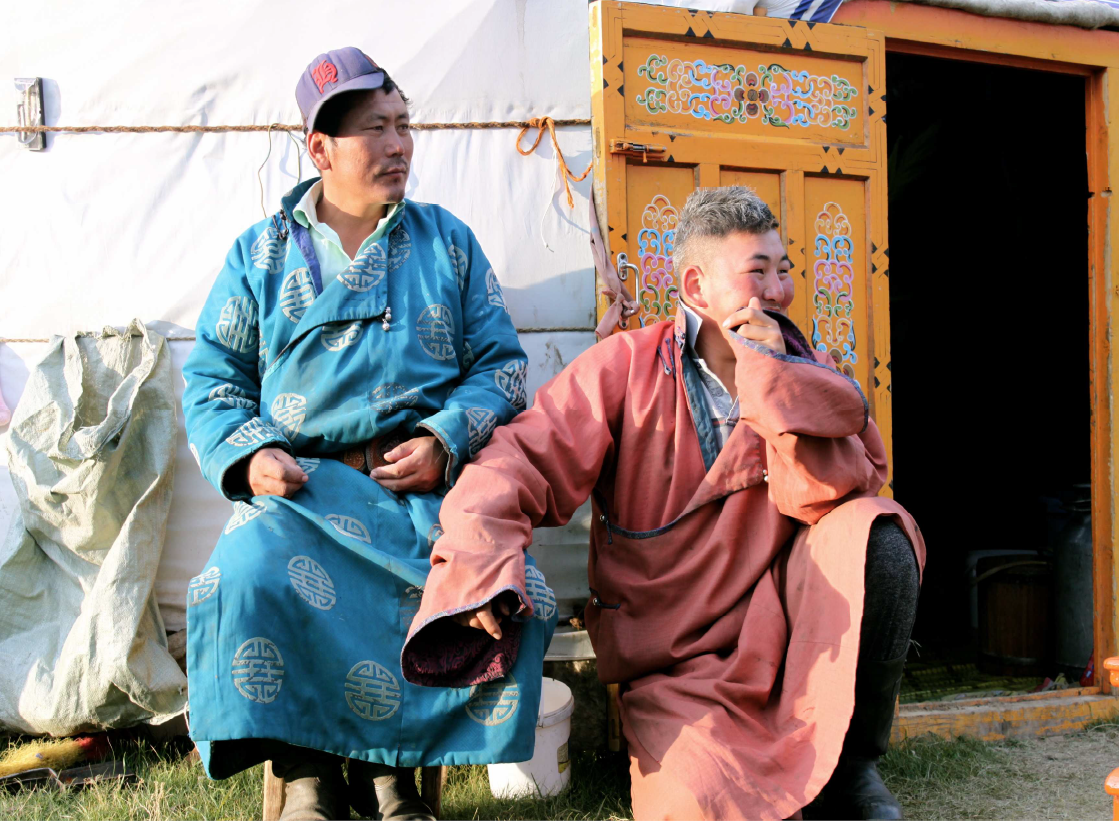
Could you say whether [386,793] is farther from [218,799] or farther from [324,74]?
[324,74]

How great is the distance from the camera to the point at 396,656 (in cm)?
192

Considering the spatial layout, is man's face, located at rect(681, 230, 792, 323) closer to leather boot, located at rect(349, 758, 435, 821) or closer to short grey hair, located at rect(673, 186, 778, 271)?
short grey hair, located at rect(673, 186, 778, 271)

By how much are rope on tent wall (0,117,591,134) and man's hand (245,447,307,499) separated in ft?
4.25

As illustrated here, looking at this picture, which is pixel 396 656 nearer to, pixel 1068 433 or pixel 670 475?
pixel 670 475

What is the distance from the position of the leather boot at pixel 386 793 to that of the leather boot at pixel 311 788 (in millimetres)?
63

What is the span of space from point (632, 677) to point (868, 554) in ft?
1.99

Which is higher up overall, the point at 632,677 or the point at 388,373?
the point at 388,373

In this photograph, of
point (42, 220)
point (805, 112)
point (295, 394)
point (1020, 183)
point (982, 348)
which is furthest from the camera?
point (982, 348)

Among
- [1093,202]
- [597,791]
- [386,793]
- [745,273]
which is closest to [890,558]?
[745,273]

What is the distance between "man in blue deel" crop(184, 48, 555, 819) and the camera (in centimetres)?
181

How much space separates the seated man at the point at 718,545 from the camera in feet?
6.00

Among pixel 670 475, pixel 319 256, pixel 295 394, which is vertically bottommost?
pixel 670 475

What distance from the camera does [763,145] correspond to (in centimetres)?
297

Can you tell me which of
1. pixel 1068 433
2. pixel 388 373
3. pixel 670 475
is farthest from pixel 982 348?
pixel 388 373
